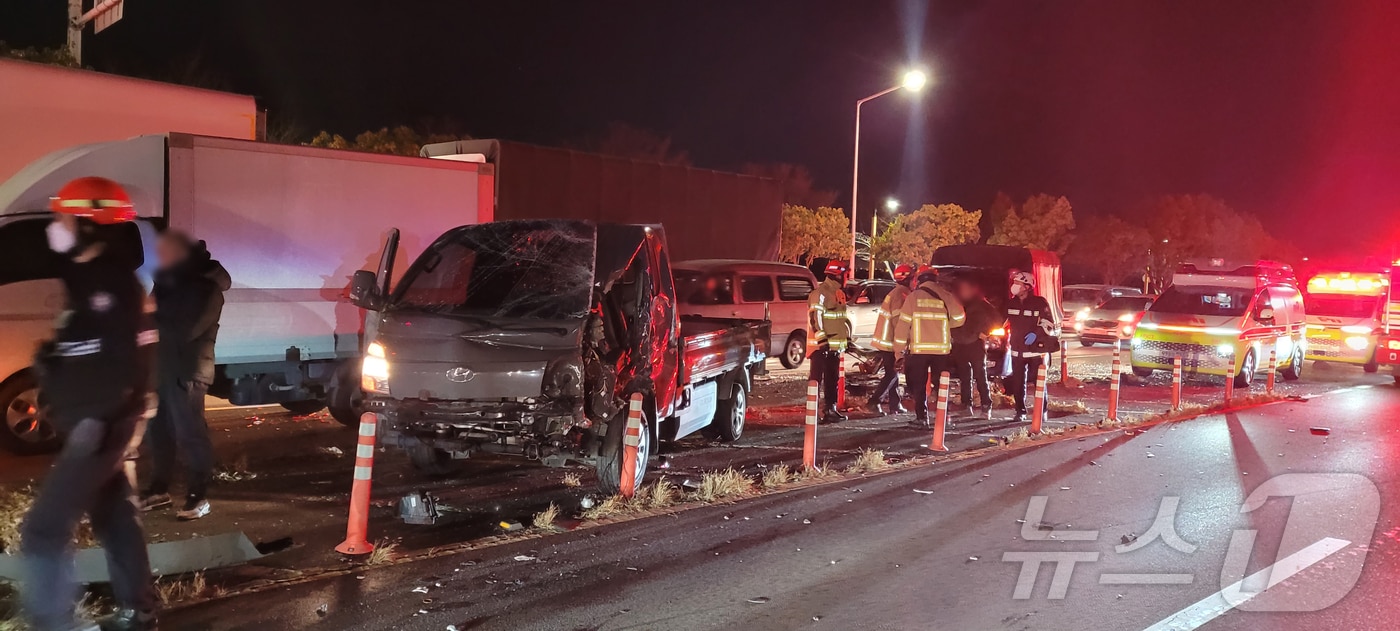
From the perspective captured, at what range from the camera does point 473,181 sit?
10.4m

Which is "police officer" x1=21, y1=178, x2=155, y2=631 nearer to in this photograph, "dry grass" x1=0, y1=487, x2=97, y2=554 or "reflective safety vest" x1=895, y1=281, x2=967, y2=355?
"dry grass" x1=0, y1=487, x2=97, y2=554

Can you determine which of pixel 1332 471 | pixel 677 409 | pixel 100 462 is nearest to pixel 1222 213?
pixel 1332 471

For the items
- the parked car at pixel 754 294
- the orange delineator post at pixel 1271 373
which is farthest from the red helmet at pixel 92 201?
the orange delineator post at pixel 1271 373

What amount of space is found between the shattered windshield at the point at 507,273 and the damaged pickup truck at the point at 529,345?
0.03 ft

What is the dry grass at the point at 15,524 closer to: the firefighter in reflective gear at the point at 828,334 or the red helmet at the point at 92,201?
the red helmet at the point at 92,201

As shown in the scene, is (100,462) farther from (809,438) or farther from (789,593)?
(809,438)

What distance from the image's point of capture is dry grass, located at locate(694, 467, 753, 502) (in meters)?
7.23

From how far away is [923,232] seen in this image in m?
45.3

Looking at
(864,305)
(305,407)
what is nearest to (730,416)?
(305,407)

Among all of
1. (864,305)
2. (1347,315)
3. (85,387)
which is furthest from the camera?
(864,305)

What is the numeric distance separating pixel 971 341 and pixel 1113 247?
48.8 metres

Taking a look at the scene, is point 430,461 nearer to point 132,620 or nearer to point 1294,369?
point 132,620

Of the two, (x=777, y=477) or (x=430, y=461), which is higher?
(x=430, y=461)

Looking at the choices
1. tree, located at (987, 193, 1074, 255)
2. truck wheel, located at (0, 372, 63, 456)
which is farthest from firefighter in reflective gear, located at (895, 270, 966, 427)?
tree, located at (987, 193, 1074, 255)
